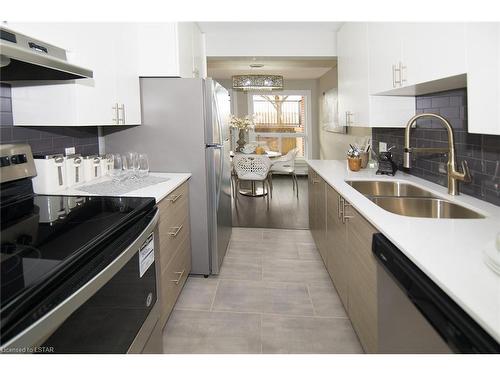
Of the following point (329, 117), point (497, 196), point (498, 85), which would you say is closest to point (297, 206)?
point (329, 117)

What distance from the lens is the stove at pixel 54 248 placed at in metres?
0.84

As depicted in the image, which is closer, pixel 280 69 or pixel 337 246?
pixel 337 246

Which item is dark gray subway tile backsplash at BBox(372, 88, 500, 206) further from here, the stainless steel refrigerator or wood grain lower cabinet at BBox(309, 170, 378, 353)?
the stainless steel refrigerator

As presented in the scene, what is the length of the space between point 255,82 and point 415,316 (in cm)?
519

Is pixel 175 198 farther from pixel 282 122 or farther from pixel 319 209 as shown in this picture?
pixel 282 122

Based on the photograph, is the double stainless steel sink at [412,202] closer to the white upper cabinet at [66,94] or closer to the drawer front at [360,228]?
the drawer front at [360,228]

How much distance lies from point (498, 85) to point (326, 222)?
178 cm

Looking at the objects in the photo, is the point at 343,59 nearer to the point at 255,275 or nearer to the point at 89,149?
the point at 255,275

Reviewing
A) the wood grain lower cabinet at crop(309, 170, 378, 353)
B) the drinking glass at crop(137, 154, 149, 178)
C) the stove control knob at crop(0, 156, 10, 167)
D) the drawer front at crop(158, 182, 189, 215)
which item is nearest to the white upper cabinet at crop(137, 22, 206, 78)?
the drinking glass at crop(137, 154, 149, 178)

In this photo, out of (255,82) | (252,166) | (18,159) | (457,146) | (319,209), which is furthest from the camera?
(252,166)

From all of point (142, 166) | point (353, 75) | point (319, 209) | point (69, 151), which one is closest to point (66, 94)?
point (69, 151)

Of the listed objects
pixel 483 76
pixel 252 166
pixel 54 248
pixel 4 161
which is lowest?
pixel 54 248

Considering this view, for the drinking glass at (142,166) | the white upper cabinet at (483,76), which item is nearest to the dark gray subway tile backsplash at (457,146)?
the white upper cabinet at (483,76)

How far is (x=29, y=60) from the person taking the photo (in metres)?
1.30
